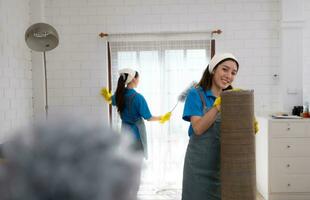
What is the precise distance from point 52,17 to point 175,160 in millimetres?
2569

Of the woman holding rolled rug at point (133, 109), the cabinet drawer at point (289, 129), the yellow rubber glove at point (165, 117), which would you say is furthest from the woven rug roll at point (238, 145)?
the yellow rubber glove at point (165, 117)

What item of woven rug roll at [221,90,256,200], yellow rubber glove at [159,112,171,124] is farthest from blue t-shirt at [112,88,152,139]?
woven rug roll at [221,90,256,200]

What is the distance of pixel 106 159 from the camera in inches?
9.7

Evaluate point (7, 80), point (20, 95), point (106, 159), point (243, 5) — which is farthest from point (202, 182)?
point (243, 5)

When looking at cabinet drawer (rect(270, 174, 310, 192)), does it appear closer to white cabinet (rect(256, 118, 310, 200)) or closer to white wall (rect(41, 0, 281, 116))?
white cabinet (rect(256, 118, 310, 200))

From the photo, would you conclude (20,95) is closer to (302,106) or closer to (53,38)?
(53,38)

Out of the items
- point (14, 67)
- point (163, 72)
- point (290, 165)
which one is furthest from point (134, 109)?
point (290, 165)

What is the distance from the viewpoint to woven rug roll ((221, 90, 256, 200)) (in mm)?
1405

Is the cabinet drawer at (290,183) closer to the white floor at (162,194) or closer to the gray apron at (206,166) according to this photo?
the white floor at (162,194)

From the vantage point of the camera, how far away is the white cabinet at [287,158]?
336cm

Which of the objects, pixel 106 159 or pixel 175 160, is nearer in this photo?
pixel 106 159

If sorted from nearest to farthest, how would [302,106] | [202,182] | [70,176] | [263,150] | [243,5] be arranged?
[70,176] → [202,182] → [263,150] → [302,106] → [243,5]


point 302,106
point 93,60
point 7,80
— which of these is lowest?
point 302,106

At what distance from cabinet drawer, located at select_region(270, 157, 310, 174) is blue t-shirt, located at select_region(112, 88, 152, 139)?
5.02 ft
